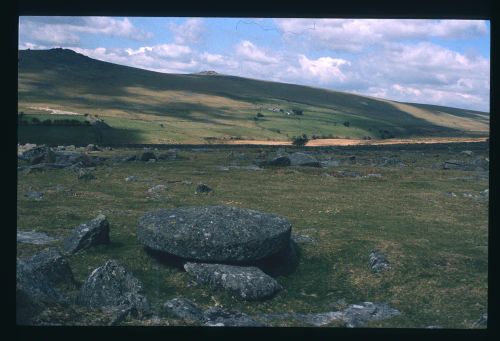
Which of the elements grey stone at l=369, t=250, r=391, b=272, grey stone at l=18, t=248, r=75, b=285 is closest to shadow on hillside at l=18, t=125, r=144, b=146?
grey stone at l=18, t=248, r=75, b=285

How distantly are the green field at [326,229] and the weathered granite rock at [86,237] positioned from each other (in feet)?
1.09

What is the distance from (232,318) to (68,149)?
5979cm

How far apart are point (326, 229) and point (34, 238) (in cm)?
1339

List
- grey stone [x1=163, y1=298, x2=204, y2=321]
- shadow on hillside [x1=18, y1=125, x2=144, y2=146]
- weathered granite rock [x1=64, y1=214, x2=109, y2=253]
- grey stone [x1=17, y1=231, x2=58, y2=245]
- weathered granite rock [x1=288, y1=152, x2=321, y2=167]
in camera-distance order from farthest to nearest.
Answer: shadow on hillside [x1=18, y1=125, x2=144, y2=146], weathered granite rock [x1=288, y1=152, x2=321, y2=167], grey stone [x1=17, y1=231, x2=58, y2=245], weathered granite rock [x1=64, y1=214, x2=109, y2=253], grey stone [x1=163, y1=298, x2=204, y2=321]

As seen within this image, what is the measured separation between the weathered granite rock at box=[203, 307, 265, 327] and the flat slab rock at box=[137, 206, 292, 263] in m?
2.90

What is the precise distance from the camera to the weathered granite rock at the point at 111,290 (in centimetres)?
1477

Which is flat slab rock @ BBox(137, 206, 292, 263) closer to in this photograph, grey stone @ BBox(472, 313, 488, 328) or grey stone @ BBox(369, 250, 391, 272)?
grey stone @ BBox(369, 250, 391, 272)

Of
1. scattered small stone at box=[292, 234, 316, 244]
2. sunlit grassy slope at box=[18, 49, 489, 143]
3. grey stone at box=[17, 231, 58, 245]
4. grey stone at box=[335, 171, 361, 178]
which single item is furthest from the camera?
sunlit grassy slope at box=[18, 49, 489, 143]

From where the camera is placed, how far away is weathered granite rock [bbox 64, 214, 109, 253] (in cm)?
2031

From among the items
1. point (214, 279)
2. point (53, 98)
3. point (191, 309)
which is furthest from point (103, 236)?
point (53, 98)

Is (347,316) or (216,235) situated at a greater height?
(216,235)

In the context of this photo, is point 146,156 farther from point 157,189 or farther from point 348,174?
point 348,174

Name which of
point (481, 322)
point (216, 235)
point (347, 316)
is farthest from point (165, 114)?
point (481, 322)

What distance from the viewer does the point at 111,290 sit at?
612 inches
